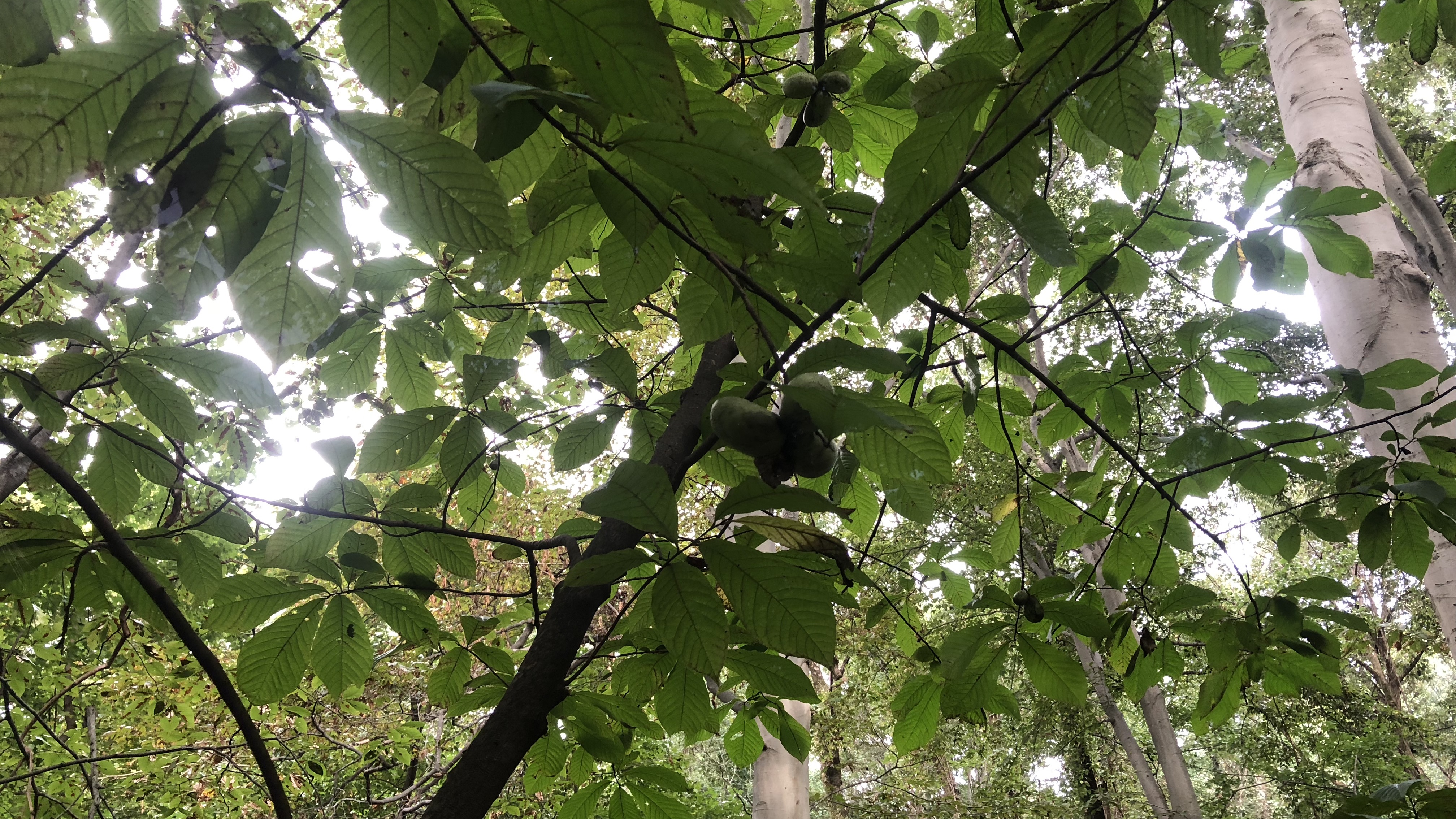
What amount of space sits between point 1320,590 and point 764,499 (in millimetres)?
1175

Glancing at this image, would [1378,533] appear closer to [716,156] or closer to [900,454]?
[900,454]

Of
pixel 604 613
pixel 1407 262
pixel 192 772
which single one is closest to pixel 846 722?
pixel 604 613

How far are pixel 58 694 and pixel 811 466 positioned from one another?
4.80 ft

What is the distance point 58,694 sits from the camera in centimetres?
125

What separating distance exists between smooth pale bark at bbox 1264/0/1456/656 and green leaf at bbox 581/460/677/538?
5.91 feet

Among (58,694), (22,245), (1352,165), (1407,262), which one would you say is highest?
(22,245)

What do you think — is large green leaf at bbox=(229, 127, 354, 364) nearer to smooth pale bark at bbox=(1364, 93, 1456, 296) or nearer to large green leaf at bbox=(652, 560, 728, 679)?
large green leaf at bbox=(652, 560, 728, 679)

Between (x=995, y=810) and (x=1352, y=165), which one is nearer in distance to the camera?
(x=1352, y=165)

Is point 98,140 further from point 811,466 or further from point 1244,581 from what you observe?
point 1244,581

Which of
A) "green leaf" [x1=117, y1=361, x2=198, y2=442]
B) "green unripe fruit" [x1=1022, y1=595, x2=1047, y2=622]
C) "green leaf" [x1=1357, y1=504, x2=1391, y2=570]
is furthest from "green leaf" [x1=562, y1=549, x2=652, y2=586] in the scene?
"green leaf" [x1=1357, y1=504, x2=1391, y2=570]

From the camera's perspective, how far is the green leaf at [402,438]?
1152 millimetres

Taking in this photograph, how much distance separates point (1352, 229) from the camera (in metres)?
1.91

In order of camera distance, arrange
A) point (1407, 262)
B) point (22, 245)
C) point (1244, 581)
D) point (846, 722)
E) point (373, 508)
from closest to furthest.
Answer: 1. point (373, 508)
2. point (1244, 581)
3. point (1407, 262)
4. point (22, 245)
5. point (846, 722)

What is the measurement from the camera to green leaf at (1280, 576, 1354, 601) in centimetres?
119
